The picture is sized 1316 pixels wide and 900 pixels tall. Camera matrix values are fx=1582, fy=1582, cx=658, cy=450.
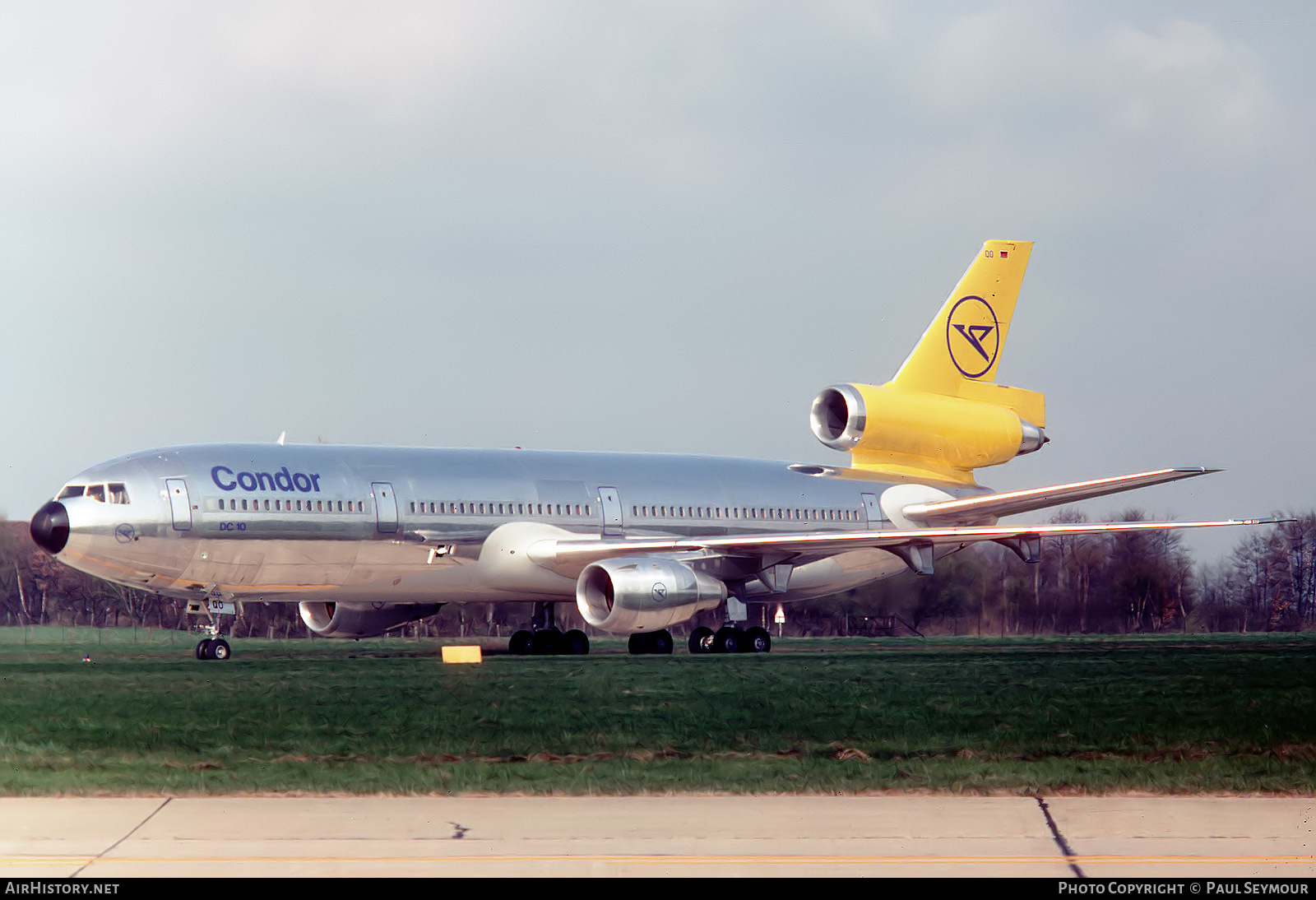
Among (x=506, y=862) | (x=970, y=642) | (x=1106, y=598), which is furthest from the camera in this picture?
(x=1106, y=598)

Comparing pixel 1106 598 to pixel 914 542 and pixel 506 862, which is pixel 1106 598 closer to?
pixel 914 542

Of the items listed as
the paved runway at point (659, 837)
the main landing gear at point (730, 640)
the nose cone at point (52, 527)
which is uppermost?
the nose cone at point (52, 527)

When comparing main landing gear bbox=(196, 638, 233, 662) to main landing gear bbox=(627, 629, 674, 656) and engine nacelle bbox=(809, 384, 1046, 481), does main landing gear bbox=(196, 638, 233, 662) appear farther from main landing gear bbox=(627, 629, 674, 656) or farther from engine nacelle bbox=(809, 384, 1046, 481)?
engine nacelle bbox=(809, 384, 1046, 481)

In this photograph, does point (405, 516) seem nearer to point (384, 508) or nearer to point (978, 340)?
point (384, 508)

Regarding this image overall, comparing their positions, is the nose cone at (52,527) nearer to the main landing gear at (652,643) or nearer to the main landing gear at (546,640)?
the main landing gear at (546,640)

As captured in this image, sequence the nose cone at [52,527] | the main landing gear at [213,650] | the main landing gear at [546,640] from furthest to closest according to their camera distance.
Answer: the main landing gear at [546,640], the nose cone at [52,527], the main landing gear at [213,650]

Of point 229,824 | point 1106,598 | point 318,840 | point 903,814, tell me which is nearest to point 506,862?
point 318,840

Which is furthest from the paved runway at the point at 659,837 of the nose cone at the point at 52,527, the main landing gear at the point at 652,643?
the main landing gear at the point at 652,643
